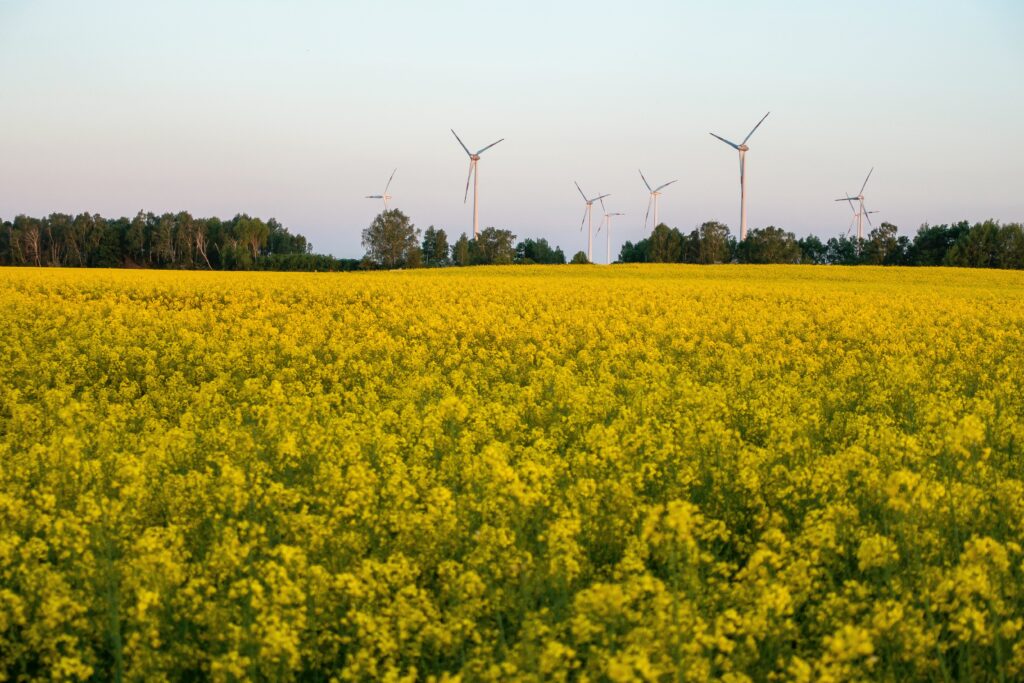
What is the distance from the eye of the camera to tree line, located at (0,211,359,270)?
400 feet

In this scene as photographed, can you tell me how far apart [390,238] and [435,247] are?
1105cm

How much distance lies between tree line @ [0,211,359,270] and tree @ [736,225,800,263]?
208ft

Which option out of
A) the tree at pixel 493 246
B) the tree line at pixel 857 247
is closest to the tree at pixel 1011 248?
the tree line at pixel 857 247

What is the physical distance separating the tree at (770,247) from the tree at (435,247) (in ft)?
144

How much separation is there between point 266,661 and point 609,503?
9.52 ft

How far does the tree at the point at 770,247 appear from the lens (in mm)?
103000

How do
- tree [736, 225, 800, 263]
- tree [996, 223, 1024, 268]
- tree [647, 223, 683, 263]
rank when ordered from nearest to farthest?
tree [996, 223, 1024, 268] < tree [736, 225, 800, 263] < tree [647, 223, 683, 263]

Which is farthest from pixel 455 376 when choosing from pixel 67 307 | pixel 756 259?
pixel 756 259

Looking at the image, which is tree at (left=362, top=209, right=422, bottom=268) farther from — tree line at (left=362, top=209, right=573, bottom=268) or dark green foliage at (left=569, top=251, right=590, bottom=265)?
dark green foliage at (left=569, top=251, right=590, bottom=265)

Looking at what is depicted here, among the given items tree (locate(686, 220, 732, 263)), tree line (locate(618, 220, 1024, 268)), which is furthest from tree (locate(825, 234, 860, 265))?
tree (locate(686, 220, 732, 263))

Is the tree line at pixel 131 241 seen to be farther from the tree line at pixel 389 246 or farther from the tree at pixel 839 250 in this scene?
the tree at pixel 839 250

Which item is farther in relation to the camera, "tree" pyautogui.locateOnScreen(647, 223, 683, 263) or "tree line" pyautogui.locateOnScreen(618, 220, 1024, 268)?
"tree" pyautogui.locateOnScreen(647, 223, 683, 263)

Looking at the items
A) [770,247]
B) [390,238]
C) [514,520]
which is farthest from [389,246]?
[514,520]

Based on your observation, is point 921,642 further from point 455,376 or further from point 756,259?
point 756,259
